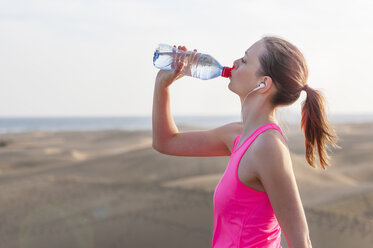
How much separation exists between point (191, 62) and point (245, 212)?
1.33 meters

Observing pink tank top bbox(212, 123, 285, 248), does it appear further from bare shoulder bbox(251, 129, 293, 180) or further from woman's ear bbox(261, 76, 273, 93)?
woman's ear bbox(261, 76, 273, 93)

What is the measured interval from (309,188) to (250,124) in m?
9.61

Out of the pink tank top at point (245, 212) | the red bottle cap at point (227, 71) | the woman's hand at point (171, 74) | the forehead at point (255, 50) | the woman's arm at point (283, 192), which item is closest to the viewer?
the woman's arm at point (283, 192)

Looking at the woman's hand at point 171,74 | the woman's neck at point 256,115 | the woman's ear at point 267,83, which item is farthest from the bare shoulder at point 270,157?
the woman's hand at point 171,74

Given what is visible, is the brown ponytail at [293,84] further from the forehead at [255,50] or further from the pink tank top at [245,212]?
the pink tank top at [245,212]

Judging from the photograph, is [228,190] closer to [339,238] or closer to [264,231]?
[264,231]

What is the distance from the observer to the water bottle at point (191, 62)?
2882mm

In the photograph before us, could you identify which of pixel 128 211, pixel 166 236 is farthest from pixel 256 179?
pixel 128 211

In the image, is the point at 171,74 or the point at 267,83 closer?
the point at 267,83

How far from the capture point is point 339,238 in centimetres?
736

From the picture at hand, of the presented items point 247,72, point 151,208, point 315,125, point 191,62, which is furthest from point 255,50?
point 151,208

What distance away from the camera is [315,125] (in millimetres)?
2312

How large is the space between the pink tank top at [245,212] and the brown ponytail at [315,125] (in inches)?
11.1

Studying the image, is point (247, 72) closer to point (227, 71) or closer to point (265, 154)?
point (227, 71)
